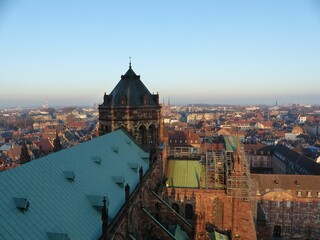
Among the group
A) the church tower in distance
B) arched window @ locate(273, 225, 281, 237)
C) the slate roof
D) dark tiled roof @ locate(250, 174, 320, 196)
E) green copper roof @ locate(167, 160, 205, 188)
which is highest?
the church tower in distance

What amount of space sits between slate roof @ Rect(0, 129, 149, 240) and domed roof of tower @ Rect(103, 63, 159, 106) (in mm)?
11585

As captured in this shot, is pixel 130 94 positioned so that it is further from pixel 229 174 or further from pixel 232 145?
pixel 232 145

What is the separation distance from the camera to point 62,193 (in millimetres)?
18703

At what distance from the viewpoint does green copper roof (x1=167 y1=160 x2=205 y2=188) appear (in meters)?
43.0

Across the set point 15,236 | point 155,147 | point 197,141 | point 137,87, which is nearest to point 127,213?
point 15,236

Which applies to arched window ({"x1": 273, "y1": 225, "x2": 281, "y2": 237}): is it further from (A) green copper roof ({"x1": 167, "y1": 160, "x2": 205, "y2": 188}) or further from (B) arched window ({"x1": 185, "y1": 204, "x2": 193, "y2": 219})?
(B) arched window ({"x1": 185, "y1": 204, "x2": 193, "y2": 219})

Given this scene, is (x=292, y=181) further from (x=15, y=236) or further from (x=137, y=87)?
(x=15, y=236)

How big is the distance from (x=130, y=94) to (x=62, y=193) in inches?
909

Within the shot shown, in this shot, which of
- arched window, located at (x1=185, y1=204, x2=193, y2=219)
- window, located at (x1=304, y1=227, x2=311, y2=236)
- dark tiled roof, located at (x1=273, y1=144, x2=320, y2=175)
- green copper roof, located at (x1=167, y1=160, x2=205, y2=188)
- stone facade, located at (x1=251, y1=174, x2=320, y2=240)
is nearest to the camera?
arched window, located at (x1=185, y1=204, x2=193, y2=219)

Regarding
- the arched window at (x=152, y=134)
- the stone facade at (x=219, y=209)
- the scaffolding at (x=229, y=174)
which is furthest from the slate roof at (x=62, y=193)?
the scaffolding at (x=229, y=174)

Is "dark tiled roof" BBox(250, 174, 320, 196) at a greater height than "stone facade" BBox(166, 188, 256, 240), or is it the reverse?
"stone facade" BBox(166, 188, 256, 240)

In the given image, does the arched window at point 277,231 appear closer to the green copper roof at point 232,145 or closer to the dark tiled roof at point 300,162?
the green copper roof at point 232,145

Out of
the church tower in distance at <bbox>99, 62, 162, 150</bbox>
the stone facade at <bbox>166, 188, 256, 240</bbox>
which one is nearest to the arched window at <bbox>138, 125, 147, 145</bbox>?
the church tower in distance at <bbox>99, 62, 162, 150</bbox>

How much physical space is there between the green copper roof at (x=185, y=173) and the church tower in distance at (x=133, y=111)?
19.7 ft
